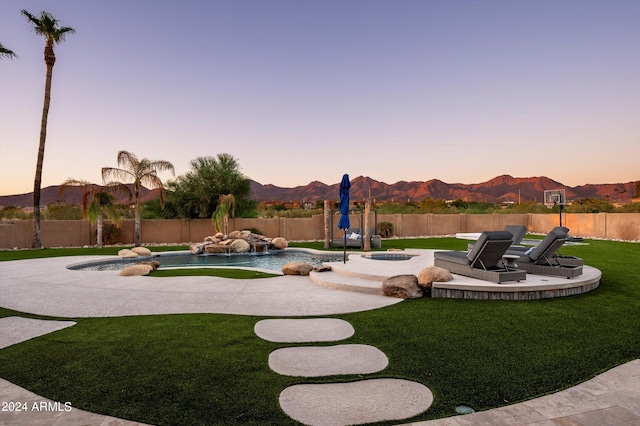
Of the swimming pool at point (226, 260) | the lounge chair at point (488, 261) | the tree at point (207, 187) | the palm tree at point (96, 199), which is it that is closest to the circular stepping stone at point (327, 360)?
the lounge chair at point (488, 261)

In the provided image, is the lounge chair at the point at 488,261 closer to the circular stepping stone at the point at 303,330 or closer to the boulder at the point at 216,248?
the circular stepping stone at the point at 303,330

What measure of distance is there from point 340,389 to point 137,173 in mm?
19106

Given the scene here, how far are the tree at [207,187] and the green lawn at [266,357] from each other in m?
17.7

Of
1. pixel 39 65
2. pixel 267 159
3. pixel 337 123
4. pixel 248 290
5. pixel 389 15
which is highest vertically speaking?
pixel 389 15

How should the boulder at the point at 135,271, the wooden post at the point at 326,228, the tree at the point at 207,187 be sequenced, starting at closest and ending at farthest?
the boulder at the point at 135,271 < the wooden post at the point at 326,228 < the tree at the point at 207,187

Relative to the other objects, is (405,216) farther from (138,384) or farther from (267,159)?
(138,384)

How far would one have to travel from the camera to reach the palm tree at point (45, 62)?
701 inches

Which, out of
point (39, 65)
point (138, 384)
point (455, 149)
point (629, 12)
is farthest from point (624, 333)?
point (39, 65)

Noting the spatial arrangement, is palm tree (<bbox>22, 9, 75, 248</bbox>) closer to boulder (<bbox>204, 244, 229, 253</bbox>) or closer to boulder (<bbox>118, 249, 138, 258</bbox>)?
boulder (<bbox>118, 249, 138, 258</bbox>)

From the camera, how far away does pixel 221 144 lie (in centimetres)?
2412

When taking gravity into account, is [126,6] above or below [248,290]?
above

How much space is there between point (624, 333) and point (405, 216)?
64.8ft

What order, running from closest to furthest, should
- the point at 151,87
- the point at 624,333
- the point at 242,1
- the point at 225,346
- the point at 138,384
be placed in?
the point at 138,384 < the point at 225,346 < the point at 624,333 < the point at 242,1 < the point at 151,87

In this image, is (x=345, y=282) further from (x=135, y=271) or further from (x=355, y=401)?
(x=135, y=271)
